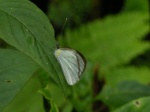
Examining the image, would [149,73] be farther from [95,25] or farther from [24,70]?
[24,70]

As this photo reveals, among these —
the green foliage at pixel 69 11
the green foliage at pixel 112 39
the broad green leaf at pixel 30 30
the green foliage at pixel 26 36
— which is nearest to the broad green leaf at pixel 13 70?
the green foliage at pixel 26 36

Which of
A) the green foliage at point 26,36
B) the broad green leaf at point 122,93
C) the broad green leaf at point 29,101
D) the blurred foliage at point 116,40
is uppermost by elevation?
the green foliage at point 26,36

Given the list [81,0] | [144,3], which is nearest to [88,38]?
[81,0]

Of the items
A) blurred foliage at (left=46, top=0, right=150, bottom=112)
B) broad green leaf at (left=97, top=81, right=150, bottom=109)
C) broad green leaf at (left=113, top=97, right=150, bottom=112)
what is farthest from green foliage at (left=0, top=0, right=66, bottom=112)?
blurred foliage at (left=46, top=0, right=150, bottom=112)

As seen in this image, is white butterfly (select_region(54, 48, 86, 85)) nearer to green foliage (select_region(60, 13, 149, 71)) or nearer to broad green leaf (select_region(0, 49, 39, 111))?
broad green leaf (select_region(0, 49, 39, 111))

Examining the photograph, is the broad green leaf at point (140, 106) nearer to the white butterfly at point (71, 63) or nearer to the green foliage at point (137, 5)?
the white butterfly at point (71, 63)

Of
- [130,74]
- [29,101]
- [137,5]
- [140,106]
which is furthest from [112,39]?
[140,106]

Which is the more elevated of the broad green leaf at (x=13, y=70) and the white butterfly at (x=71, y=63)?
the broad green leaf at (x=13, y=70)
